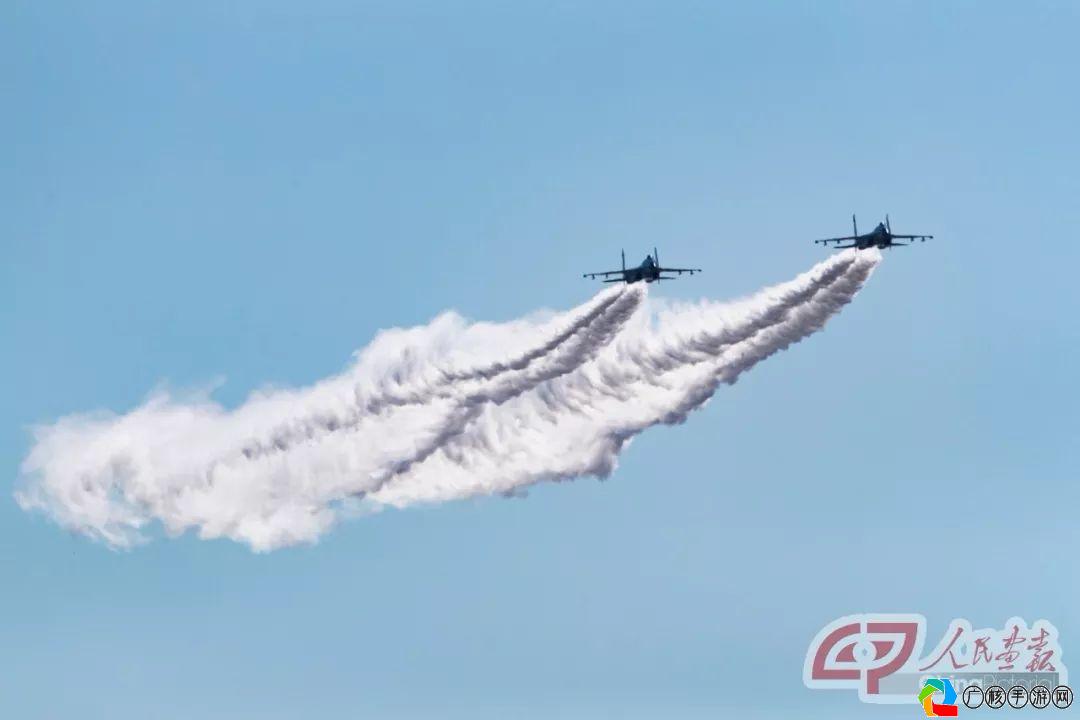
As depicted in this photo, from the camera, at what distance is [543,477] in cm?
16550

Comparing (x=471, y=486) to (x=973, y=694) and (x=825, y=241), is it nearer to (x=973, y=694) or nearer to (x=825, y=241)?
(x=825, y=241)

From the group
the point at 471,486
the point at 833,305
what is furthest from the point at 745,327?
the point at 471,486

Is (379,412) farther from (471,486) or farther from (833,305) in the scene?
(833,305)

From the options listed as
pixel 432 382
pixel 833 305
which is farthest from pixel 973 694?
pixel 432 382

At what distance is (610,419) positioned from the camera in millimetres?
164875

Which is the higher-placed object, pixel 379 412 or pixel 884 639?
pixel 379 412

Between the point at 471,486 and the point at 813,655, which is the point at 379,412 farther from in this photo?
the point at 813,655

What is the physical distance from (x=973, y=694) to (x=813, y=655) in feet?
22.5

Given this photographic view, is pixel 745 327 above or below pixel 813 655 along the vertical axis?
above

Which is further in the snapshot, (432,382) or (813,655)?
(432,382)

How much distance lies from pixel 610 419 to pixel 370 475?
40.7 feet

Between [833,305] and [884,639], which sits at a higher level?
[833,305]

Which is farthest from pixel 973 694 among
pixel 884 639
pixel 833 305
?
pixel 833 305

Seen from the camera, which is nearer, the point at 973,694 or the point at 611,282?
the point at 973,694
